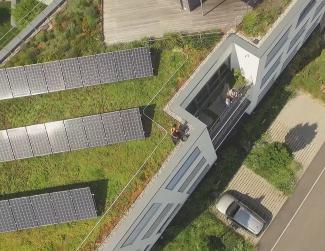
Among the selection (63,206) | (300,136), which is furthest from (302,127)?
(63,206)

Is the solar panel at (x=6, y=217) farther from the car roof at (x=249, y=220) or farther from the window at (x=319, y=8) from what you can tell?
the window at (x=319, y=8)

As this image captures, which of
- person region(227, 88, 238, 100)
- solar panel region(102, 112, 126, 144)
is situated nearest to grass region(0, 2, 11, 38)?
solar panel region(102, 112, 126, 144)

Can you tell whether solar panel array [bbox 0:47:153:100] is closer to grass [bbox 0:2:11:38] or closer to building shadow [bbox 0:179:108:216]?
building shadow [bbox 0:179:108:216]

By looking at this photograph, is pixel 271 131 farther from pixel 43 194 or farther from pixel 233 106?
pixel 43 194

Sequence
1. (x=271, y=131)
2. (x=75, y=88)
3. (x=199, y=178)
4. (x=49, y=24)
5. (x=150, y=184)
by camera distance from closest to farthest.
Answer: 1. (x=150, y=184)
2. (x=75, y=88)
3. (x=49, y=24)
4. (x=199, y=178)
5. (x=271, y=131)

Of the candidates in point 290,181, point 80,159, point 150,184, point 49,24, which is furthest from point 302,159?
point 49,24

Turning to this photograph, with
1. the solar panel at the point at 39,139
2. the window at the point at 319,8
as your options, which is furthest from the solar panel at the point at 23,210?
the window at the point at 319,8

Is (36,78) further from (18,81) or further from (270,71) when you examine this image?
(270,71)
